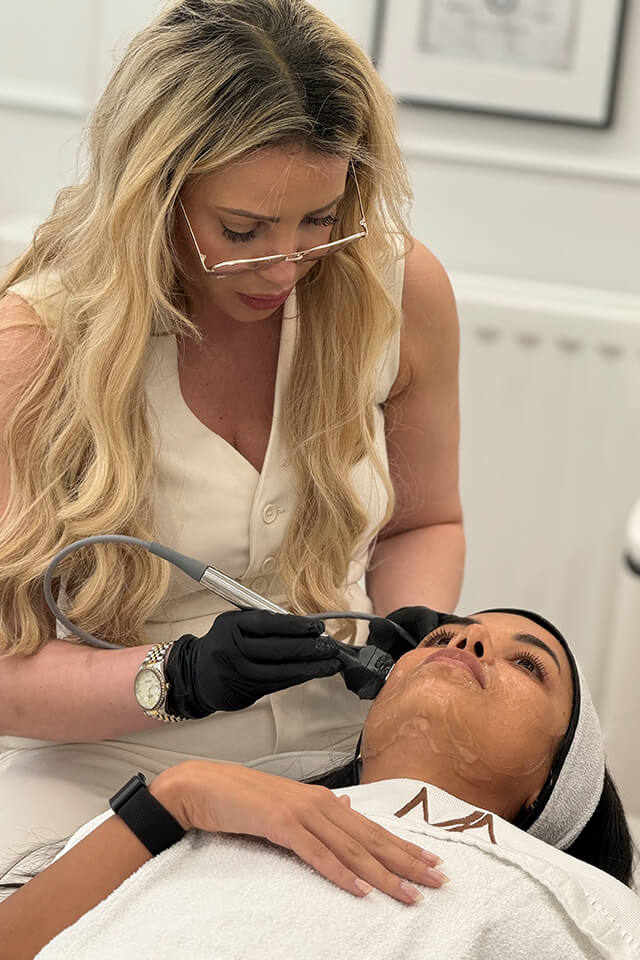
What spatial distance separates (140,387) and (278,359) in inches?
8.6

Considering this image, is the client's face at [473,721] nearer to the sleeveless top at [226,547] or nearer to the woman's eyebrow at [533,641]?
the woman's eyebrow at [533,641]

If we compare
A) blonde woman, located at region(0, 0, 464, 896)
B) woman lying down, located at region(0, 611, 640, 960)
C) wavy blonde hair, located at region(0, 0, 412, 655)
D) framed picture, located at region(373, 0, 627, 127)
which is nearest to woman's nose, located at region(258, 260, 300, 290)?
blonde woman, located at region(0, 0, 464, 896)

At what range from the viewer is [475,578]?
2.58 metres

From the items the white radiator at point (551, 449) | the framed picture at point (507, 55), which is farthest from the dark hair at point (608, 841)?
the framed picture at point (507, 55)

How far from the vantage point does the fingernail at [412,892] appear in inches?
43.7

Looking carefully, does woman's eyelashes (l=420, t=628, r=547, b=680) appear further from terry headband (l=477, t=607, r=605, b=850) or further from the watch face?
the watch face

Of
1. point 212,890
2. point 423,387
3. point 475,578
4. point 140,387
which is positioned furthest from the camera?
point 475,578

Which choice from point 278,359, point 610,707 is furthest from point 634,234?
point 278,359

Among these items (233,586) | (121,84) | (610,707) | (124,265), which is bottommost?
(610,707)

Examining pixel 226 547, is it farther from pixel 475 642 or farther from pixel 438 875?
pixel 438 875

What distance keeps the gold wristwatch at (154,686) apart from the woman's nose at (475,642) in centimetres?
36

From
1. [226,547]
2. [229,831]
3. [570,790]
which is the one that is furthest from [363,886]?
[226,547]

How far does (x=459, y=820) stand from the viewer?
4.14 ft

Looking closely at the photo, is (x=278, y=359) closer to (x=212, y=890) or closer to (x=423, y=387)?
(x=423, y=387)
